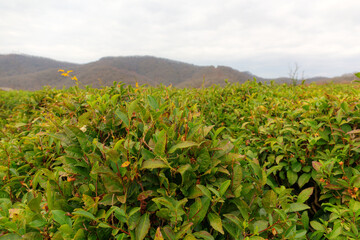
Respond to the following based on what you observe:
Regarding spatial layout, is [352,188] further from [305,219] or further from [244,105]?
[244,105]

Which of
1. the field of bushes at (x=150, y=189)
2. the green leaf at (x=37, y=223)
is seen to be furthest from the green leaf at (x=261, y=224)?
the green leaf at (x=37, y=223)

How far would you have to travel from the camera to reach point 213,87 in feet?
14.0

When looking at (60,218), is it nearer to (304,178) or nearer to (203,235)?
(203,235)

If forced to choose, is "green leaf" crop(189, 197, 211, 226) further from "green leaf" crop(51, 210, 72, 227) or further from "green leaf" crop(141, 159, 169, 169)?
"green leaf" crop(51, 210, 72, 227)

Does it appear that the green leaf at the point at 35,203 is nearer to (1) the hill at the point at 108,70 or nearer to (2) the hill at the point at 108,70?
(1) the hill at the point at 108,70

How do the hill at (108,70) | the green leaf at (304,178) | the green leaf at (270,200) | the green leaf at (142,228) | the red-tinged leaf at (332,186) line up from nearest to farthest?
the green leaf at (142,228) < the green leaf at (270,200) < the red-tinged leaf at (332,186) < the green leaf at (304,178) < the hill at (108,70)

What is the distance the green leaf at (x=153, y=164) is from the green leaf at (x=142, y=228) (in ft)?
0.81

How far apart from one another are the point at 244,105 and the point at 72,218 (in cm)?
287

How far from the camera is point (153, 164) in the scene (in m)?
1.16

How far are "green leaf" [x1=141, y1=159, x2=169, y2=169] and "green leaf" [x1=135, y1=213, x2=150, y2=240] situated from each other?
25cm

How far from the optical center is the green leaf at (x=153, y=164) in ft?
3.76

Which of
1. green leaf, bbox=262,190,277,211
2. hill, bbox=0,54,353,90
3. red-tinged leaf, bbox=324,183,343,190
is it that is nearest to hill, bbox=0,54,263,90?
hill, bbox=0,54,353,90

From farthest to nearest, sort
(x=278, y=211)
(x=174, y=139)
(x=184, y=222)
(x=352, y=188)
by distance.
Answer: (x=352, y=188)
(x=174, y=139)
(x=278, y=211)
(x=184, y=222)

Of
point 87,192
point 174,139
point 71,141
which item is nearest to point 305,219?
point 174,139
